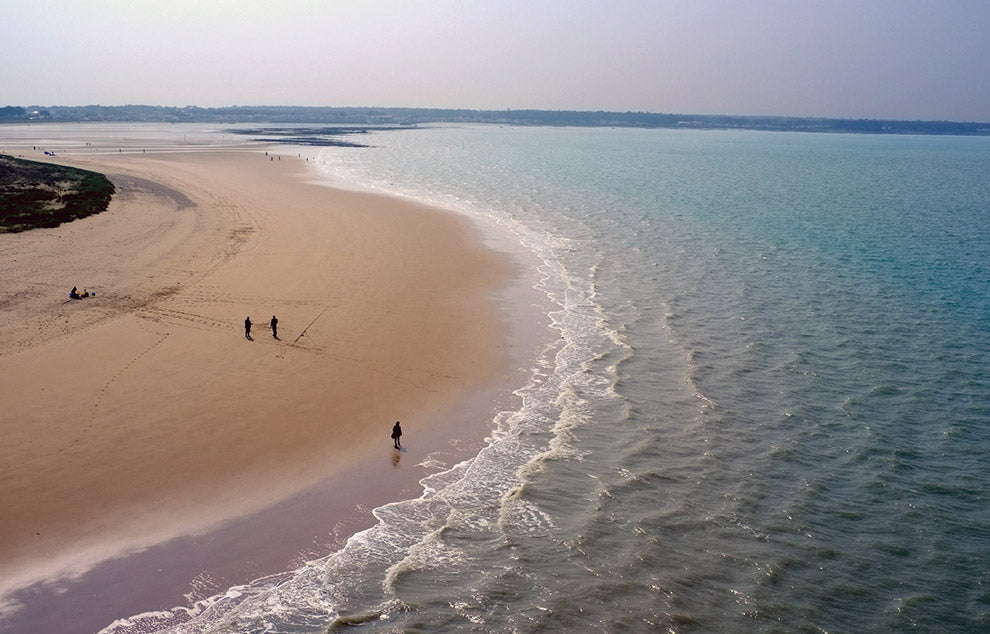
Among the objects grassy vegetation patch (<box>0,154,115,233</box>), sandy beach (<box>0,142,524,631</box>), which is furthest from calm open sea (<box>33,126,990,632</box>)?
grassy vegetation patch (<box>0,154,115,233</box>)

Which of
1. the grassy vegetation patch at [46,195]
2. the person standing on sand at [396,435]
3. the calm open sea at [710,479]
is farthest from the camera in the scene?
the grassy vegetation patch at [46,195]

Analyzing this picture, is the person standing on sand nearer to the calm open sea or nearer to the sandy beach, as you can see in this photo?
the sandy beach

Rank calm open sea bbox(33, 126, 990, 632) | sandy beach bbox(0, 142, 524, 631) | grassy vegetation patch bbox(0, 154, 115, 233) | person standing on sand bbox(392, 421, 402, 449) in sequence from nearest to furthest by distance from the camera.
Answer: calm open sea bbox(33, 126, 990, 632)
sandy beach bbox(0, 142, 524, 631)
person standing on sand bbox(392, 421, 402, 449)
grassy vegetation patch bbox(0, 154, 115, 233)

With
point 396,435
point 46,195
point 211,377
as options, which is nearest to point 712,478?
point 396,435

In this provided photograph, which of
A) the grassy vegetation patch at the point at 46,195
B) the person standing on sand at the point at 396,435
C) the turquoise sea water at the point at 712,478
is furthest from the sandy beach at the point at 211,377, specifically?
the grassy vegetation patch at the point at 46,195

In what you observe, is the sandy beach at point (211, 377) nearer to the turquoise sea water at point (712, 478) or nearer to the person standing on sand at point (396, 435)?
the person standing on sand at point (396, 435)

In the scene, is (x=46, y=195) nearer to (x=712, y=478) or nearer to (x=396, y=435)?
(x=396, y=435)
